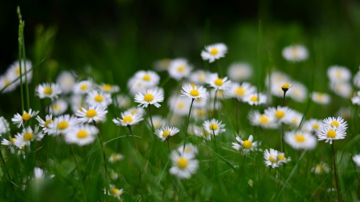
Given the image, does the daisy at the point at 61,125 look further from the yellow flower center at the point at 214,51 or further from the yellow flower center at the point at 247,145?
the yellow flower center at the point at 214,51

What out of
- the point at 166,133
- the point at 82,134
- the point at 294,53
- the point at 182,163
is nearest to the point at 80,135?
the point at 82,134

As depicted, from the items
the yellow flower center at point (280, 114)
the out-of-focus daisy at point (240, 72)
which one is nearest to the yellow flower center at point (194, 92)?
the yellow flower center at point (280, 114)

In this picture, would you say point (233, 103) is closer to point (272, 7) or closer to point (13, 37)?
point (13, 37)

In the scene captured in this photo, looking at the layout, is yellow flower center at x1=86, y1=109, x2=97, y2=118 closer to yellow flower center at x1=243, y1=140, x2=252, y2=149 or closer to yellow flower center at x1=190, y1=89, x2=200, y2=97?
yellow flower center at x1=190, y1=89, x2=200, y2=97

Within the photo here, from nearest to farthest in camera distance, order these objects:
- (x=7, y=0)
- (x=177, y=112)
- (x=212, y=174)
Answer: (x=212, y=174)
(x=177, y=112)
(x=7, y=0)

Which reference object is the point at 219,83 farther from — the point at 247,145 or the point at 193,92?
the point at 247,145

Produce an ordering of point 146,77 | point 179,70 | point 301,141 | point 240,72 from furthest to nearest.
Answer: point 240,72, point 179,70, point 146,77, point 301,141

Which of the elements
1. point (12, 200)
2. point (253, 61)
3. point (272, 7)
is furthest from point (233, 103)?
point (272, 7)
